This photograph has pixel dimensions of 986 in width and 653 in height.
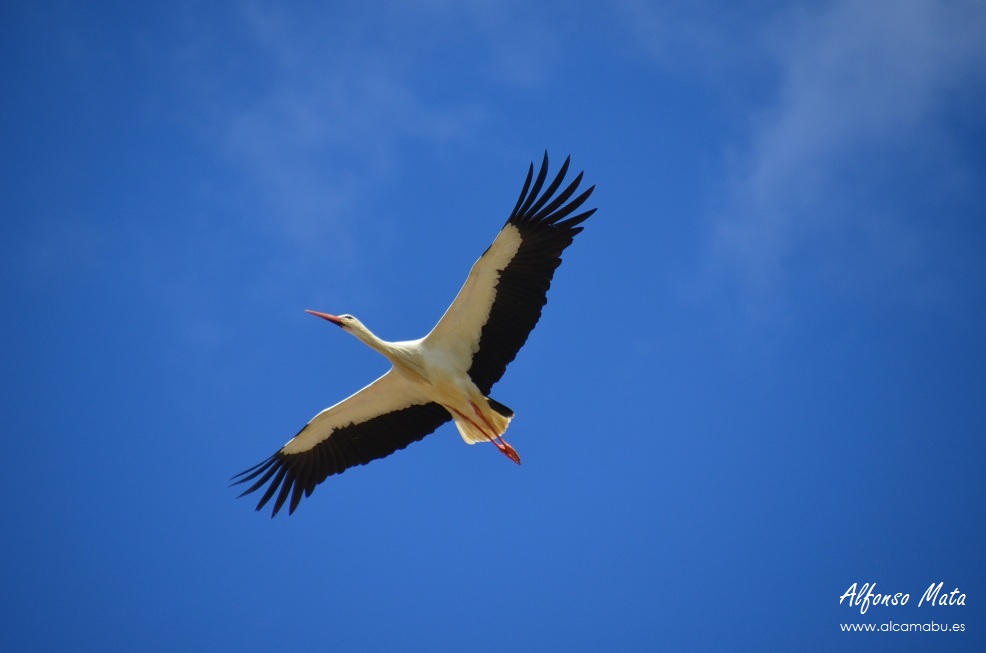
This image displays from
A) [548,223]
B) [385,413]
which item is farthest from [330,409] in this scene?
[548,223]

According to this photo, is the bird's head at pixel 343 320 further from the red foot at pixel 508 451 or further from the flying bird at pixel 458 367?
the red foot at pixel 508 451

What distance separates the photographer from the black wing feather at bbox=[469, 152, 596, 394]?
32.1ft

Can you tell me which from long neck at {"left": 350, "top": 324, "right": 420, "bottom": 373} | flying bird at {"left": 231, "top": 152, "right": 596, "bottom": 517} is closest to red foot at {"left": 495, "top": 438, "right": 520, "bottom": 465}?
flying bird at {"left": 231, "top": 152, "right": 596, "bottom": 517}

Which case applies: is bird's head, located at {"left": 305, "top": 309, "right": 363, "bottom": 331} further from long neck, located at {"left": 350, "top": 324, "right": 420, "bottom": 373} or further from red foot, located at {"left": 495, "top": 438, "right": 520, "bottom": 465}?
red foot, located at {"left": 495, "top": 438, "right": 520, "bottom": 465}

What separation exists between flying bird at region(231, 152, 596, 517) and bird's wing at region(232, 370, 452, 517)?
0.04ft

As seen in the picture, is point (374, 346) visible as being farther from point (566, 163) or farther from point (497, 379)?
point (566, 163)

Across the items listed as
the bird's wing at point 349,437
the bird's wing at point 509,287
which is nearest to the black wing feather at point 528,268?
the bird's wing at point 509,287

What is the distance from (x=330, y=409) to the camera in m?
10.9

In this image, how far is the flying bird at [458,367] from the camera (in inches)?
389

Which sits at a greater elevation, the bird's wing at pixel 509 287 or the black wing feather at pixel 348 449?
the bird's wing at pixel 509 287

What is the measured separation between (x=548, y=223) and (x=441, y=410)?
2.50 meters

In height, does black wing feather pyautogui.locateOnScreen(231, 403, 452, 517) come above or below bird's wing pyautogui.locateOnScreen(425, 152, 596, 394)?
below

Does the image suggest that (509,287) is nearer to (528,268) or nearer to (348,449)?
(528,268)

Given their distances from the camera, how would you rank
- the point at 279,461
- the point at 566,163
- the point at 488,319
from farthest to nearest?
1. the point at 279,461
2. the point at 488,319
3. the point at 566,163
